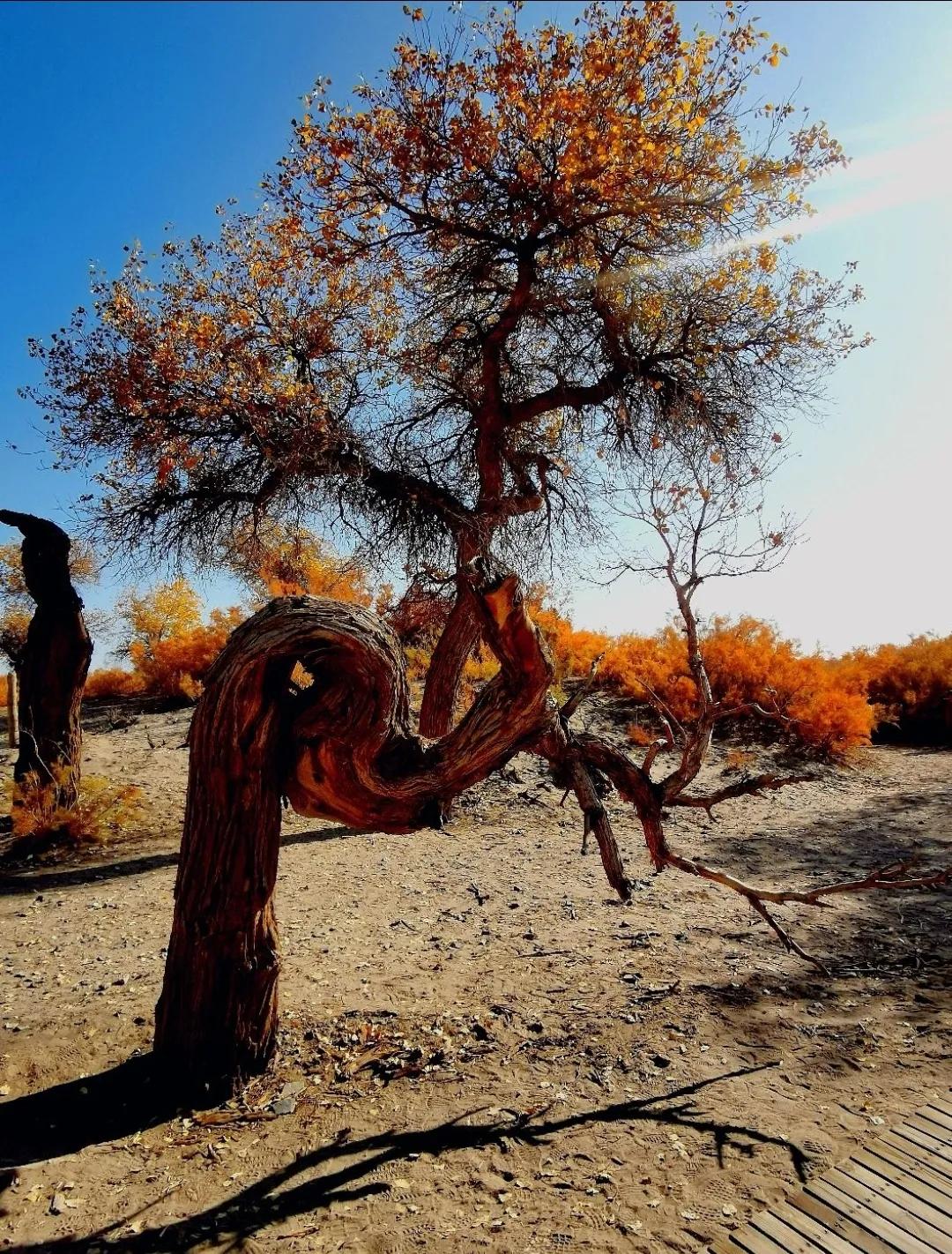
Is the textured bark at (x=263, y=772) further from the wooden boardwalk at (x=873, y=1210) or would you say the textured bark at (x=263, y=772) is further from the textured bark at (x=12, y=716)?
the textured bark at (x=12, y=716)

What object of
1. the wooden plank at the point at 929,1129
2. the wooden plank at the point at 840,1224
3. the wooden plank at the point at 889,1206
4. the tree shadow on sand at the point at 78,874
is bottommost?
the wooden plank at the point at 840,1224

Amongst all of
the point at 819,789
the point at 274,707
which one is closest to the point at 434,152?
the point at 274,707

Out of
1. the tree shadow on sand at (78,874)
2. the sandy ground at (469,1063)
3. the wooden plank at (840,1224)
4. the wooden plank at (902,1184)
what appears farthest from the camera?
the tree shadow on sand at (78,874)

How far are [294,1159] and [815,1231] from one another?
2.43 m

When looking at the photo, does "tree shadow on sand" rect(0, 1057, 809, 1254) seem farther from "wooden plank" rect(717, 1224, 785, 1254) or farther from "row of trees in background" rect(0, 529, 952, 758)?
"row of trees in background" rect(0, 529, 952, 758)

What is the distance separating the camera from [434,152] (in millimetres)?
8062

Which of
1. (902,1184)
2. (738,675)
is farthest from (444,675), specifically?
(738,675)

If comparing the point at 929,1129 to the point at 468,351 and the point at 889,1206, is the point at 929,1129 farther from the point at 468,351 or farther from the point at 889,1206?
the point at 468,351

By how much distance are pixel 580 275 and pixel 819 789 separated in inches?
357

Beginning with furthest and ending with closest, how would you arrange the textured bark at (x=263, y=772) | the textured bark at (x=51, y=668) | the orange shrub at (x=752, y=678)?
the orange shrub at (x=752, y=678)
the textured bark at (x=51, y=668)
the textured bark at (x=263, y=772)

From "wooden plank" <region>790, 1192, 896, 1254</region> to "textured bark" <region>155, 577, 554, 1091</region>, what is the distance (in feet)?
8.64

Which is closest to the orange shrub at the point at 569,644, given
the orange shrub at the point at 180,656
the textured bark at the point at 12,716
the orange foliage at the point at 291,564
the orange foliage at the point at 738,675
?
the orange foliage at the point at 738,675

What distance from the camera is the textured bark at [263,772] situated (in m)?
4.22

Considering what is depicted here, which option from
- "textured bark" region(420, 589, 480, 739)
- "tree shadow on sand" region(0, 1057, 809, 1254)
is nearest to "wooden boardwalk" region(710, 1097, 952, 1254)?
"tree shadow on sand" region(0, 1057, 809, 1254)
